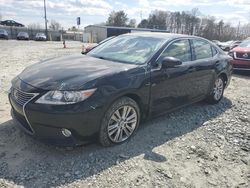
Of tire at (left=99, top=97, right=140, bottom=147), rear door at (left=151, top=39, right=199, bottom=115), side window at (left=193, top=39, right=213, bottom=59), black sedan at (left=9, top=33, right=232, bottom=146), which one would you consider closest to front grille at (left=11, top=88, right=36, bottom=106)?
black sedan at (left=9, top=33, right=232, bottom=146)

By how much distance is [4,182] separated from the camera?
115 inches

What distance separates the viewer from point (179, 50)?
4688 millimetres

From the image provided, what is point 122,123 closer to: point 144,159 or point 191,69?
point 144,159

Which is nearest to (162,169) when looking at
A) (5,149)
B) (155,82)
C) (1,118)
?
(155,82)

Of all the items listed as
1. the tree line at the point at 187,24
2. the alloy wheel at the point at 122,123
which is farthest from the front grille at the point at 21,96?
the tree line at the point at 187,24

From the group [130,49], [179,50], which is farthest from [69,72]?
[179,50]

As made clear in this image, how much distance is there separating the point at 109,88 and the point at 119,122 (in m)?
0.58

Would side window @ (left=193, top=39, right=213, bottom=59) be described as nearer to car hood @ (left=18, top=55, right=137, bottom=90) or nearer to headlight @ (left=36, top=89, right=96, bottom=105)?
car hood @ (left=18, top=55, right=137, bottom=90)

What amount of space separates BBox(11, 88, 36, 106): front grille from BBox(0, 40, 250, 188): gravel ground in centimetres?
67

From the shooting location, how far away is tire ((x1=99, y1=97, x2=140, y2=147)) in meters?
3.51

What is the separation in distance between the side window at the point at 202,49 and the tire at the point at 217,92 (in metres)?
0.68

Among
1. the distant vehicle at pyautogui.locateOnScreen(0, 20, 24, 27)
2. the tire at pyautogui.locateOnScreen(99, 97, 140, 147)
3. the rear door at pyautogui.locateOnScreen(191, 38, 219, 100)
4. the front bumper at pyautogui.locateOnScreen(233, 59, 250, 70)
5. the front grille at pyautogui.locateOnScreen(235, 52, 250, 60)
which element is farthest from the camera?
the distant vehicle at pyautogui.locateOnScreen(0, 20, 24, 27)

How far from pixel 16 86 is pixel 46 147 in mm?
941

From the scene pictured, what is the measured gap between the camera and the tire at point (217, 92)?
578cm
